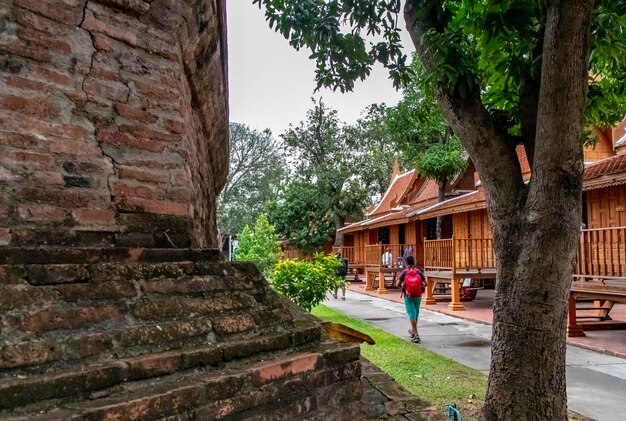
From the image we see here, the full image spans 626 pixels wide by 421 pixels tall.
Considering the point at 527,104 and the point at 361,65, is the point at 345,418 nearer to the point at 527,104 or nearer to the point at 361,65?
the point at 527,104

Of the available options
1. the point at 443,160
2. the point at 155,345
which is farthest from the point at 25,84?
the point at 443,160

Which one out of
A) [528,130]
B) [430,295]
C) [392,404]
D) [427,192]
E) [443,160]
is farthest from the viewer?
[427,192]

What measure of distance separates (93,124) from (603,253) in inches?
314

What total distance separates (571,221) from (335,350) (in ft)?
7.28

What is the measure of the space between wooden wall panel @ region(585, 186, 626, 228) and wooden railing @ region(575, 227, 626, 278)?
4.06 meters

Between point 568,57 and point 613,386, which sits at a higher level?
point 568,57

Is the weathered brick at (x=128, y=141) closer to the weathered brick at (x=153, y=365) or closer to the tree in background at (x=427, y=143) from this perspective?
the weathered brick at (x=153, y=365)

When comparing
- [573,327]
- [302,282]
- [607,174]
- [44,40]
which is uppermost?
[607,174]

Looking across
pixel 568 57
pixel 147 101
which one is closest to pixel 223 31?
pixel 147 101

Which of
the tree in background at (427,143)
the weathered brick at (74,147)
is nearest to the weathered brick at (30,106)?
the weathered brick at (74,147)

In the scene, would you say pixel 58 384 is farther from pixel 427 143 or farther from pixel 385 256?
pixel 385 256

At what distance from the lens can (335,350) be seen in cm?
203

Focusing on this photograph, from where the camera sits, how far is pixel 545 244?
10.9 feet

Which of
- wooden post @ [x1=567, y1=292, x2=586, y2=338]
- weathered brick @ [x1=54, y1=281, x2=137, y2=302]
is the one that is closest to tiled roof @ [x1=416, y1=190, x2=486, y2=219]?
wooden post @ [x1=567, y1=292, x2=586, y2=338]
